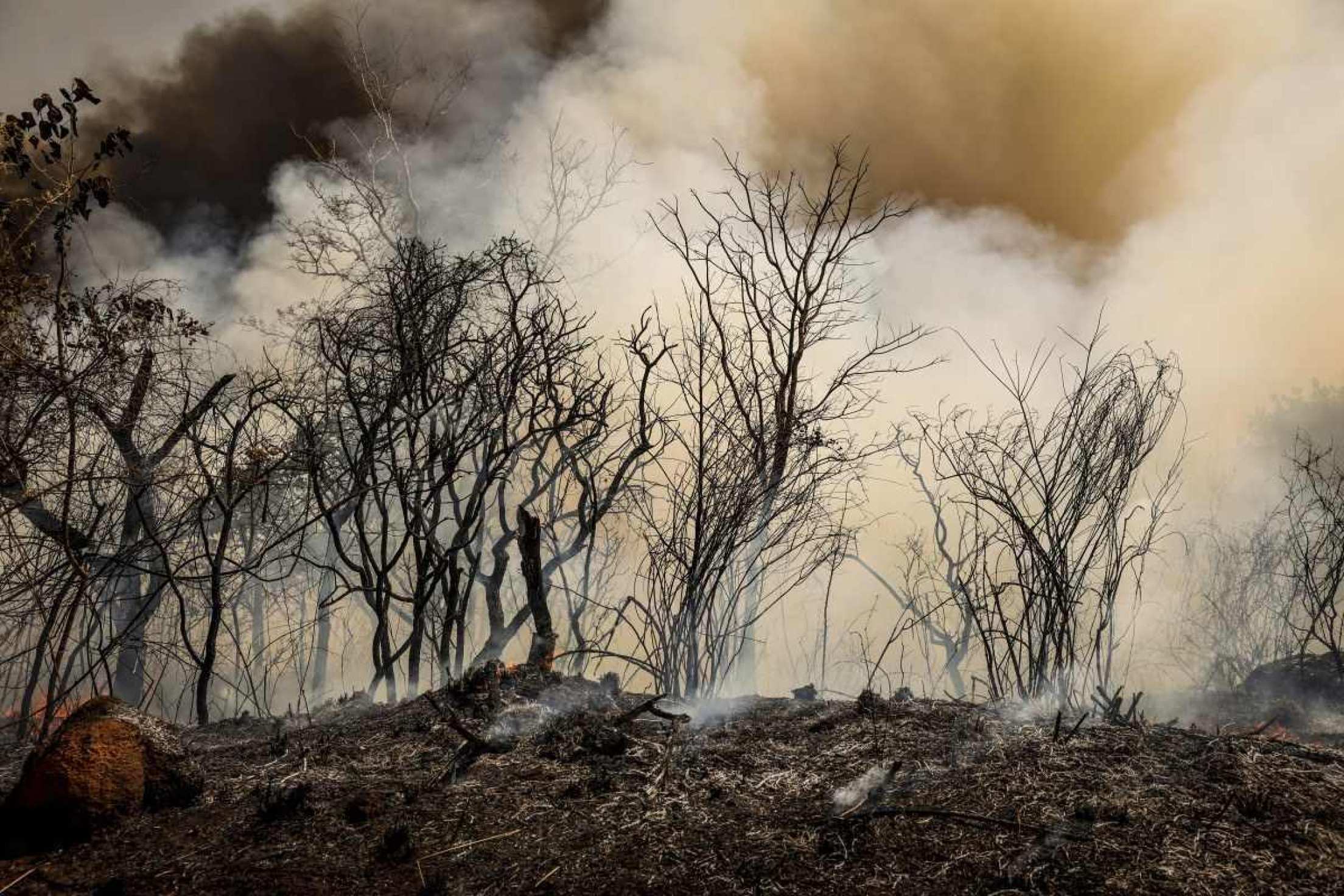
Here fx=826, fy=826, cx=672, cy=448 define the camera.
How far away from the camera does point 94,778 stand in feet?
9.68

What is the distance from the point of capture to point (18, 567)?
4719mm

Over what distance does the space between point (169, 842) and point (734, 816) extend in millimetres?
1950

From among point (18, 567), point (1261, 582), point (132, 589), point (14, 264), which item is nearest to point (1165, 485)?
point (18, 567)

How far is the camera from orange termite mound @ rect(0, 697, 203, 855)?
2865 mm

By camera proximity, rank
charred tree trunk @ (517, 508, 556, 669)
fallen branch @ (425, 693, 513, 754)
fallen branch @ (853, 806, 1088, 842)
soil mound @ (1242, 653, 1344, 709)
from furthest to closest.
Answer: soil mound @ (1242, 653, 1344, 709)
charred tree trunk @ (517, 508, 556, 669)
fallen branch @ (425, 693, 513, 754)
fallen branch @ (853, 806, 1088, 842)

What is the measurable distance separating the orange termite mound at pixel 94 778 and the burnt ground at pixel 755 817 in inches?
3.4

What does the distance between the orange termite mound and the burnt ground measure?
0.09m

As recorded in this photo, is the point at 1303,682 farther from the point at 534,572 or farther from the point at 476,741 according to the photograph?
the point at 476,741

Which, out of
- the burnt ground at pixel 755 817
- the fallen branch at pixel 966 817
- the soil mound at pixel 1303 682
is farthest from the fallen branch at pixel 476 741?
→ the soil mound at pixel 1303 682

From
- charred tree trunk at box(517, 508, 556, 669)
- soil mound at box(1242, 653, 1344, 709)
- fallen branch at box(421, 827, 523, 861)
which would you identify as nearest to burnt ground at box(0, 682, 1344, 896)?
fallen branch at box(421, 827, 523, 861)

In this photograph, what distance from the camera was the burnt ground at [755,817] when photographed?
242cm

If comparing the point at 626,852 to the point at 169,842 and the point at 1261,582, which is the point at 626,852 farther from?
the point at 1261,582

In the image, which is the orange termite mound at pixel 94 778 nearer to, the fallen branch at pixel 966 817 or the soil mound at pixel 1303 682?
the fallen branch at pixel 966 817

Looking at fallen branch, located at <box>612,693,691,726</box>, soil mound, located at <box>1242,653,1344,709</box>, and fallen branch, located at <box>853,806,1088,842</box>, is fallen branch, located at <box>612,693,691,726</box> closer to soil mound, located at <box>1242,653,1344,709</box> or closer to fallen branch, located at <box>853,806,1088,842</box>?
fallen branch, located at <box>853,806,1088,842</box>
